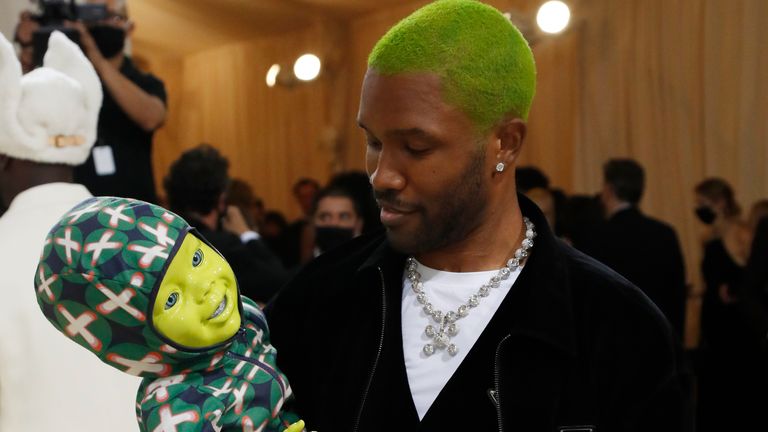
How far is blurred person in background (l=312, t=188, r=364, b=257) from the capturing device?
12.8 ft

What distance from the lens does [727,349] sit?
202 inches

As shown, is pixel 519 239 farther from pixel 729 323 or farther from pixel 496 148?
pixel 729 323

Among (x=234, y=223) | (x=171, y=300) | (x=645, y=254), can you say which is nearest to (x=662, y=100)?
(x=645, y=254)

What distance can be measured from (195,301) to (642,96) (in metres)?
6.92

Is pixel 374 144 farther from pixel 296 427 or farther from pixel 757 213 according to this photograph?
pixel 757 213

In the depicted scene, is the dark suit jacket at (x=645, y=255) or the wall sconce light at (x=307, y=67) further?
the wall sconce light at (x=307, y=67)

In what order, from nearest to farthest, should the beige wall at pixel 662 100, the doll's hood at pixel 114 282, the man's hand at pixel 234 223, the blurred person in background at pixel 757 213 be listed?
the doll's hood at pixel 114 282, the man's hand at pixel 234 223, the blurred person in background at pixel 757 213, the beige wall at pixel 662 100

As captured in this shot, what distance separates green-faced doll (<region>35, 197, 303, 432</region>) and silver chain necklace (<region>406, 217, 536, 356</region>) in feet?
0.98

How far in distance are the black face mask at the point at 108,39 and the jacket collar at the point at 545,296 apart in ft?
7.97

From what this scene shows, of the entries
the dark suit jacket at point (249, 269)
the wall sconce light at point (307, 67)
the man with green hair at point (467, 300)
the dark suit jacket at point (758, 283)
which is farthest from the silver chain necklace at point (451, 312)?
the wall sconce light at point (307, 67)

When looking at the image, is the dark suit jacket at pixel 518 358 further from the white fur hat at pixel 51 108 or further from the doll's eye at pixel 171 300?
the white fur hat at pixel 51 108

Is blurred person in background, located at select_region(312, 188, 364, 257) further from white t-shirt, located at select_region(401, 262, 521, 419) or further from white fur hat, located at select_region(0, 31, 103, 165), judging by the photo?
white t-shirt, located at select_region(401, 262, 521, 419)

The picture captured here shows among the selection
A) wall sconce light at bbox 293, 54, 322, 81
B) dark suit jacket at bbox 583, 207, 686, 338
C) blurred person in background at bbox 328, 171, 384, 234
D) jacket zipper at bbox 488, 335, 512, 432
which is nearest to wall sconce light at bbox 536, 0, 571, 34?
dark suit jacket at bbox 583, 207, 686, 338

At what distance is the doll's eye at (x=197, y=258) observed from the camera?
1329 mm
